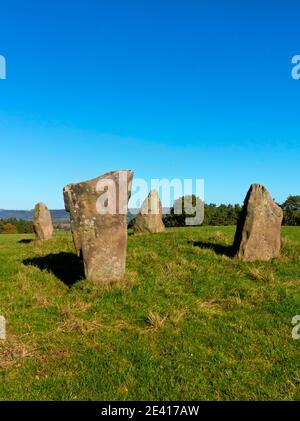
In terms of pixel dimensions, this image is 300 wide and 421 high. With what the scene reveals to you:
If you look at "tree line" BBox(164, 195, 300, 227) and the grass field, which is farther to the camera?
"tree line" BBox(164, 195, 300, 227)

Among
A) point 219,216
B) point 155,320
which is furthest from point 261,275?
point 219,216

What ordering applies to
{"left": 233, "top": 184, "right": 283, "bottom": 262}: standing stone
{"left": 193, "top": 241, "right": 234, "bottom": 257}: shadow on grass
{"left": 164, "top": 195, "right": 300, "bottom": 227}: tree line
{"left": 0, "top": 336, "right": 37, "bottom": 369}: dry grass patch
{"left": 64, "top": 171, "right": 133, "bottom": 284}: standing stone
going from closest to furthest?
{"left": 0, "top": 336, "right": 37, "bottom": 369}: dry grass patch
{"left": 64, "top": 171, "right": 133, "bottom": 284}: standing stone
{"left": 233, "top": 184, "right": 283, "bottom": 262}: standing stone
{"left": 193, "top": 241, "right": 234, "bottom": 257}: shadow on grass
{"left": 164, "top": 195, "right": 300, "bottom": 227}: tree line

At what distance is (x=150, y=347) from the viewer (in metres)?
8.56

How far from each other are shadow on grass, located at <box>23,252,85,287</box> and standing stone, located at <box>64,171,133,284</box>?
3.38ft

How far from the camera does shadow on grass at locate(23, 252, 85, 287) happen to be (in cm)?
1412

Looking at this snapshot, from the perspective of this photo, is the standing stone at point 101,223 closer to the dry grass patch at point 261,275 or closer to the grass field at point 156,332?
the grass field at point 156,332

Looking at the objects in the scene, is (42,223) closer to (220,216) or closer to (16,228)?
(220,216)

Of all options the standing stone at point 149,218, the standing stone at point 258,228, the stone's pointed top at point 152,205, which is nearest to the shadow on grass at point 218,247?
the standing stone at point 258,228

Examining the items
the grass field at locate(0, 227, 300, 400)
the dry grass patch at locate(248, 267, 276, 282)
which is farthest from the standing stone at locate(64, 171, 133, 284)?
the dry grass patch at locate(248, 267, 276, 282)

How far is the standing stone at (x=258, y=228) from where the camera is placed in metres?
15.0

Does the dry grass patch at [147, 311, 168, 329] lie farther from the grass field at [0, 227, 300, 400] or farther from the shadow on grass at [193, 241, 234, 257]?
the shadow on grass at [193, 241, 234, 257]

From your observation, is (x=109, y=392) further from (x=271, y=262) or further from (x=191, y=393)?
(x=271, y=262)

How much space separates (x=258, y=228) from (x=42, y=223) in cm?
1784

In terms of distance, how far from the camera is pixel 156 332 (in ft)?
30.7
